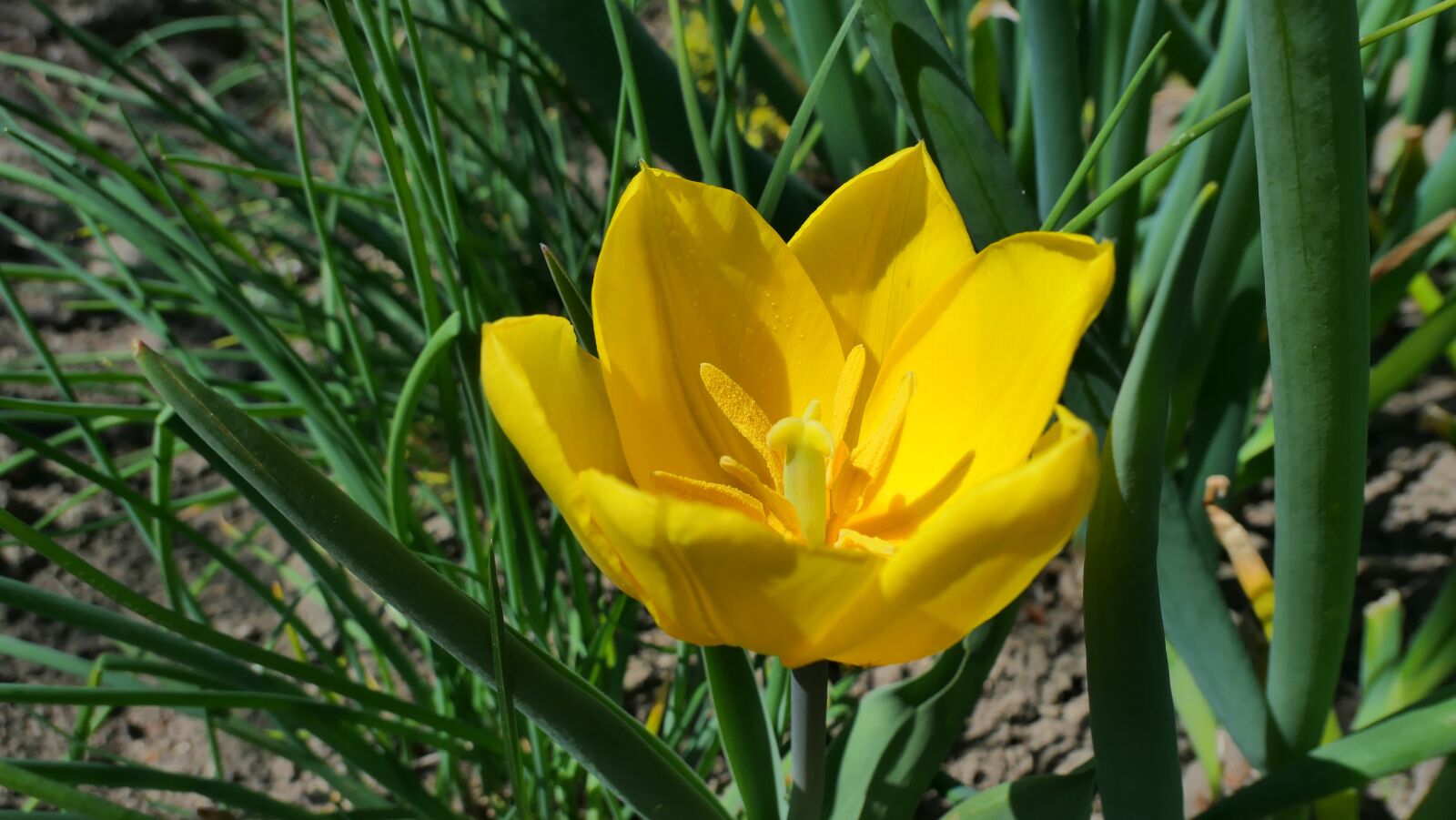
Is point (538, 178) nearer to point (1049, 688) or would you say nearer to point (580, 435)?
point (1049, 688)

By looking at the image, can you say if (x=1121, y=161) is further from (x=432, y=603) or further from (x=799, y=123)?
(x=432, y=603)

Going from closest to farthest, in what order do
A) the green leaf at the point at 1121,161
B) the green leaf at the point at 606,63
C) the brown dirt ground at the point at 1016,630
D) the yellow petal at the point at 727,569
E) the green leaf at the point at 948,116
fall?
1. the yellow petal at the point at 727,569
2. the green leaf at the point at 948,116
3. the green leaf at the point at 606,63
4. the green leaf at the point at 1121,161
5. the brown dirt ground at the point at 1016,630

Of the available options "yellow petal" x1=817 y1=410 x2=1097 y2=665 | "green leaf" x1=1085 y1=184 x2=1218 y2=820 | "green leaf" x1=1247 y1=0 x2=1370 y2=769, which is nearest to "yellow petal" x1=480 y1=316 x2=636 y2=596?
"yellow petal" x1=817 y1=410 x2=1097 y2=665

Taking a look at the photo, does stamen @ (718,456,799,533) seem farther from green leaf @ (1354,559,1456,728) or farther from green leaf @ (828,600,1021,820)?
green leaf @ (1354,559,1456,728)

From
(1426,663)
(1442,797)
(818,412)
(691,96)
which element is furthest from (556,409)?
(1426,663)

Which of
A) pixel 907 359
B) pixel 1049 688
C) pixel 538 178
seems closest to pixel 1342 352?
pixel 907 359

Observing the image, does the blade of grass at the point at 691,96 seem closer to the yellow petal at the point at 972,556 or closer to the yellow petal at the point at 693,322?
the yellow petal at the point at 693,322

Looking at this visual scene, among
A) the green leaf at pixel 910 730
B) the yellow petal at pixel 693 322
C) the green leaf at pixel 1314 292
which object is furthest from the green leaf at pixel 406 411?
the green leaf at pixel 1314 292
